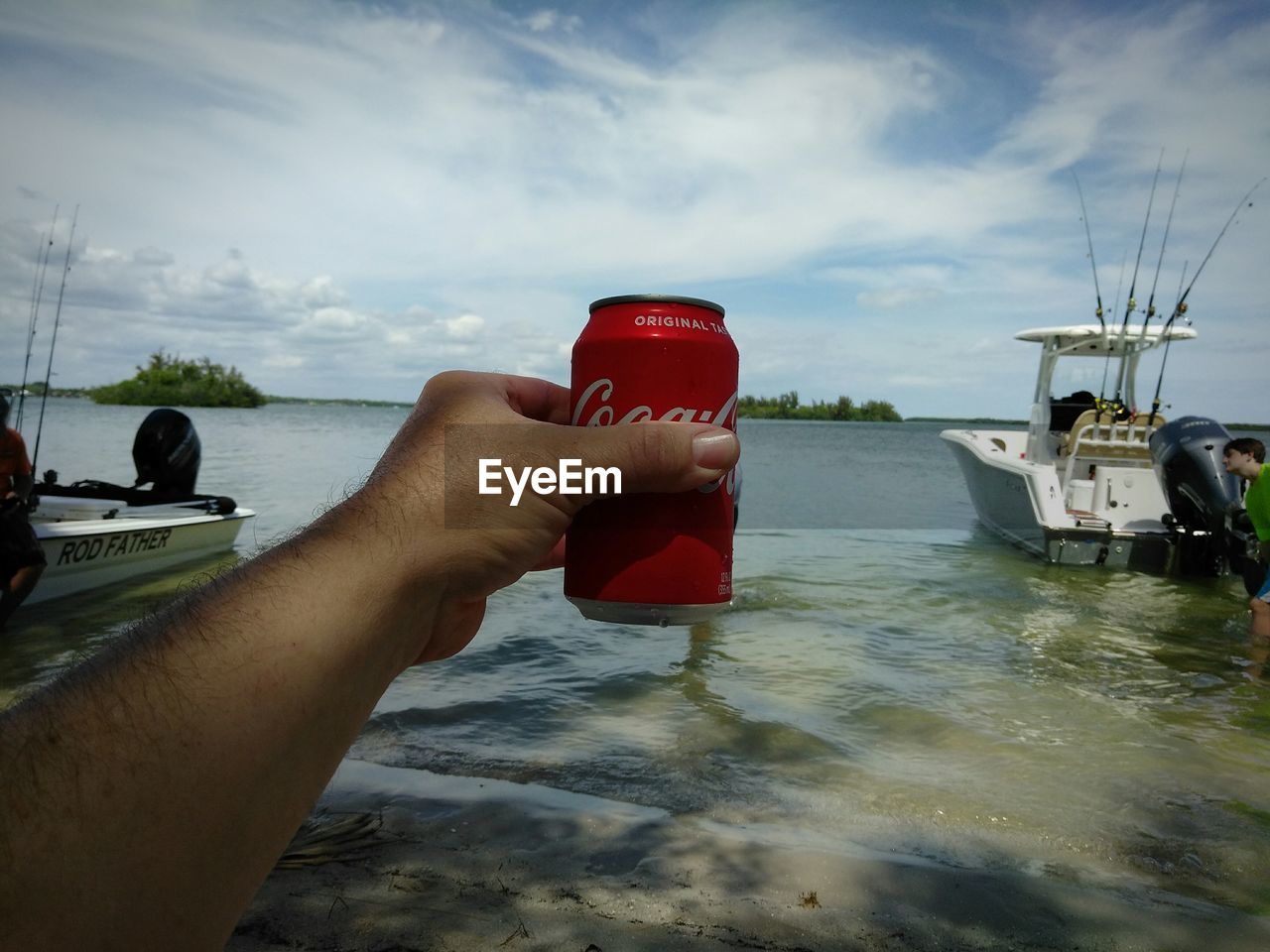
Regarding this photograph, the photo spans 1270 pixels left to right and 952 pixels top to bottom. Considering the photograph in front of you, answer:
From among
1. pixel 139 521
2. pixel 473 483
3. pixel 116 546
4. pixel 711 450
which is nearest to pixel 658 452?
pixel 711 450

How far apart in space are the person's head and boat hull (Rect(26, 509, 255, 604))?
33.9 feet

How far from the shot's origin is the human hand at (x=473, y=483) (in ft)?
3.85

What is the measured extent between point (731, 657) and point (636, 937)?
151 inches

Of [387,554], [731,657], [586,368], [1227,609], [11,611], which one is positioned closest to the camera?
[387,554]

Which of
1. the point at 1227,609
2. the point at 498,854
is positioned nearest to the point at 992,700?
the point at 498,854

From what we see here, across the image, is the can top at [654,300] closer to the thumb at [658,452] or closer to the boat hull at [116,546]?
the thumb at [658,452]

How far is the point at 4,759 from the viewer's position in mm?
867

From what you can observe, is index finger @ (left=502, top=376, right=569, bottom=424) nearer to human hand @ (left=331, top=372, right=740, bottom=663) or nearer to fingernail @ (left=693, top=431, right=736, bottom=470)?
human hand @ (left=331, top=372, right=740, bottom=663)

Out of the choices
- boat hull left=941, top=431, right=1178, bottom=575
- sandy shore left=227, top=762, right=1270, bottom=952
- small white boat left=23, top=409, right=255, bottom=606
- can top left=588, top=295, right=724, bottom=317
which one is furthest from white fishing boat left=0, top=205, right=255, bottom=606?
boat hull left=941, top=431, right=1178, bottom=575

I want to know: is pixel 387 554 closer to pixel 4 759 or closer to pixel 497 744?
pixel 4 759

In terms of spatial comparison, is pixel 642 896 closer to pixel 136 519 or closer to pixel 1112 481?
pixel 136 519

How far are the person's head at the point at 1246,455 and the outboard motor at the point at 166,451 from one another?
10432mm

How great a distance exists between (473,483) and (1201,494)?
10260mm

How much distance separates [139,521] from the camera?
26.6 ft
